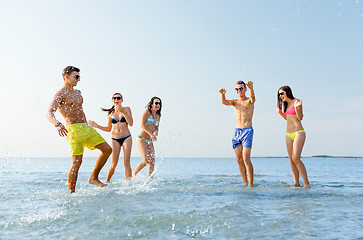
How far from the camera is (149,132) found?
8688 millimetres

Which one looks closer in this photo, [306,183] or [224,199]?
[224,199]

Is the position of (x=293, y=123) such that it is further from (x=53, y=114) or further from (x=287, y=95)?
(x=53, y=114)

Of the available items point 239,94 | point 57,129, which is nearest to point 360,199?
point 239,94

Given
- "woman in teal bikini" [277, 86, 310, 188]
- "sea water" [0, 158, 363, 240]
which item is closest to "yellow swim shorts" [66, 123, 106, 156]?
"sea water" [0, 158, 363, 240]

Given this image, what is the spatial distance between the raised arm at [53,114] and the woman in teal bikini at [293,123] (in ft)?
16.5

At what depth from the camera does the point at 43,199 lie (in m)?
6.27

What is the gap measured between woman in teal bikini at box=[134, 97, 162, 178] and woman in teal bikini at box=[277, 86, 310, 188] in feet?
10.6

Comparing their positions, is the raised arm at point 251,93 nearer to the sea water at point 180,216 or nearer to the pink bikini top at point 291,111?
the pink bikini top at point 291,111

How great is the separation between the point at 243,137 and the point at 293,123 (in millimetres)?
1226

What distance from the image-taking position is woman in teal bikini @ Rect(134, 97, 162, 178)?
8.77 meters

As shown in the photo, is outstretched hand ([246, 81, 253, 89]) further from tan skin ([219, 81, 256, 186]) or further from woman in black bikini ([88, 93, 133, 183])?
woman in black bikini ([88, 93, 133, 183])

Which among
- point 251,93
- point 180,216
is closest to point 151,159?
point 251,93

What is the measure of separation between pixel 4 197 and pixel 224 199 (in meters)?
4.47

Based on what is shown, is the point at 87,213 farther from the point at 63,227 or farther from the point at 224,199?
the point at 224,199
